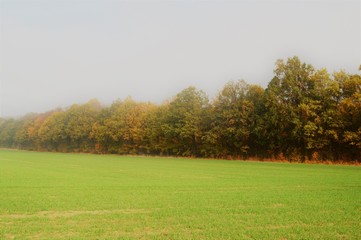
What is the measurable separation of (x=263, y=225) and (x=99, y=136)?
3781 inches

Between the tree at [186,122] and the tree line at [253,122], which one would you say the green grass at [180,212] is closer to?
the tree line at [253,122]

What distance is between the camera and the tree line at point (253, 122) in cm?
5316

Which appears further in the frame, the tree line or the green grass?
the tree line

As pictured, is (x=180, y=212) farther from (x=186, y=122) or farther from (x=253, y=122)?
(x=186, y=122)

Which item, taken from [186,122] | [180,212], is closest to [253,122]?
[186,122]

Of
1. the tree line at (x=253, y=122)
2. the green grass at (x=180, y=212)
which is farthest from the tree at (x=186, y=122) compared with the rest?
the green grass at (x=180, y=212)

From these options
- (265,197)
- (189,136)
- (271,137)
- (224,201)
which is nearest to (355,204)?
(265,197)

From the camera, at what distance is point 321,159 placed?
5475cm

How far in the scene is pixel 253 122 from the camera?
209 ft

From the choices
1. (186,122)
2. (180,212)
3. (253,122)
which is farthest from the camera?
(186,122)

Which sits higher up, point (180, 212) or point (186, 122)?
point (186, 122)

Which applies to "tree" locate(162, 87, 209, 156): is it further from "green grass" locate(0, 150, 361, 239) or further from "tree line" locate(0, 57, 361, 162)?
"green grass" locate(0, 150, 361, 239)

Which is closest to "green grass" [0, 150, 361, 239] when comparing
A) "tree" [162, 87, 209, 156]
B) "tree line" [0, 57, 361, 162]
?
"tree line" [0, 57, 361, 162]

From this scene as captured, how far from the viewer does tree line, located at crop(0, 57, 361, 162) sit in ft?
174
